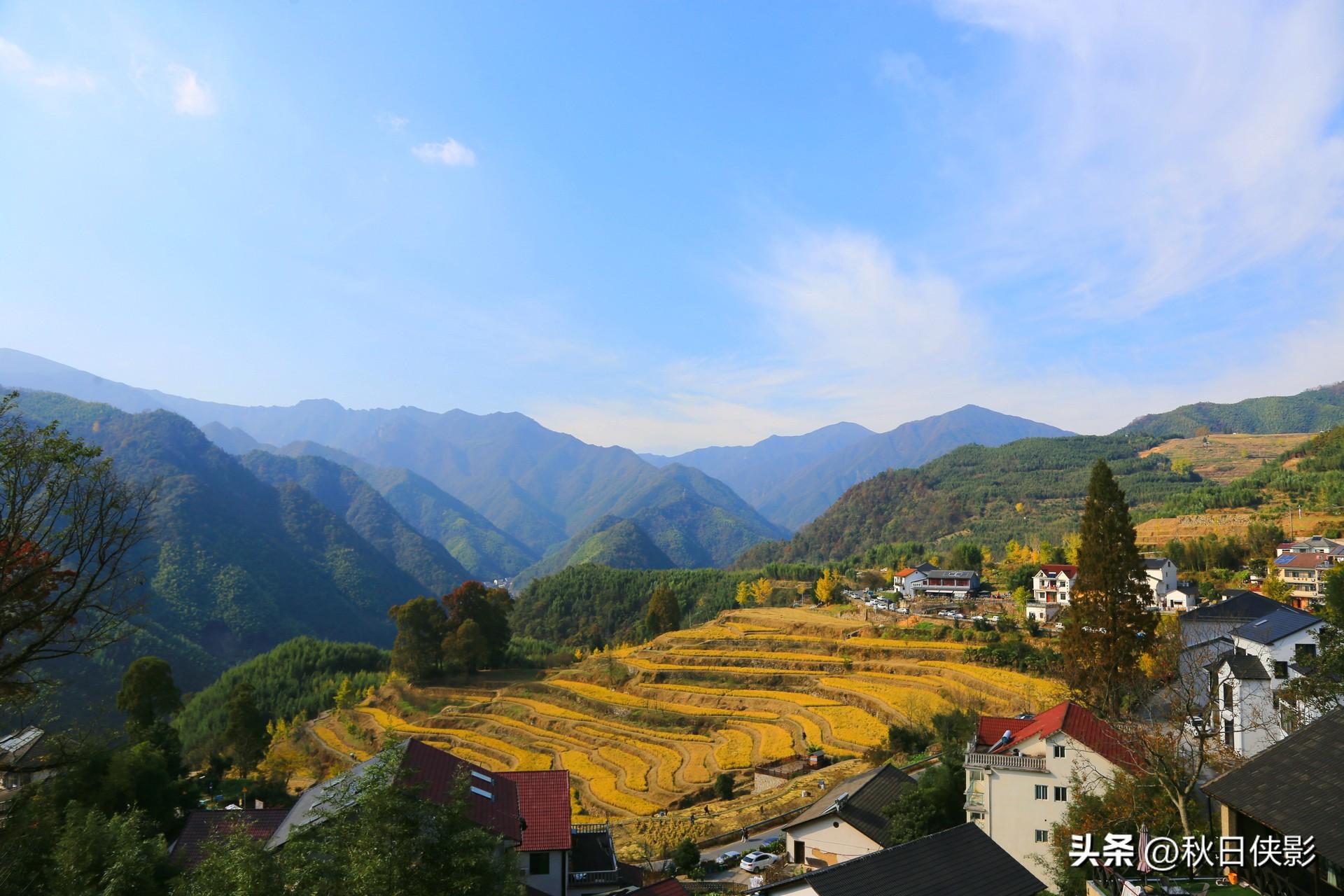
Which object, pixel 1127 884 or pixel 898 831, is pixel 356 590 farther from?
pixel 1127 884

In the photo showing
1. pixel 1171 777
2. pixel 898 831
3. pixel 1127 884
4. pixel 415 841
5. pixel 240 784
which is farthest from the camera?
A: pixel 240 784

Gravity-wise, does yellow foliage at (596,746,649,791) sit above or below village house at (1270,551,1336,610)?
below

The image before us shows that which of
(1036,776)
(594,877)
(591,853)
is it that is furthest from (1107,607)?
(594,877)

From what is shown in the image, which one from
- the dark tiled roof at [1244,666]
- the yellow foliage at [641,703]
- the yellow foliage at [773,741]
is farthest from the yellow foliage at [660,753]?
the dark tiled roof at [1244,666]

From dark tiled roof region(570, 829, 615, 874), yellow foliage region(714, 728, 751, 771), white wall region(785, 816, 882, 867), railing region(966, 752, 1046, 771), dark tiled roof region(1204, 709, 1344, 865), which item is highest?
dark tiled roof region(1204, 709, 1344, 865)

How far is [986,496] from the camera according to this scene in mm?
142250

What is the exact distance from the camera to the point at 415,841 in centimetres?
862

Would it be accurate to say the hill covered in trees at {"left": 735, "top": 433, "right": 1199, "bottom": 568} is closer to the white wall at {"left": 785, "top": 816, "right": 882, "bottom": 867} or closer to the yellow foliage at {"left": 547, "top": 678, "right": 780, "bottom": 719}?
the yellow foliage at {"left": 547, "top": 678, "right": 780, "bottom": 719}

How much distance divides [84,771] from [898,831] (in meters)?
24.0

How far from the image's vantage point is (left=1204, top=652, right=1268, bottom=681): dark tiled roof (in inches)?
952

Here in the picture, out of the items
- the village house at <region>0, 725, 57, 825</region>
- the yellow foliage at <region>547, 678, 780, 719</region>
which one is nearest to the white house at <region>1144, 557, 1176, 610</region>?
the yellow foliage at <region>547, 678, 780, 719</region>

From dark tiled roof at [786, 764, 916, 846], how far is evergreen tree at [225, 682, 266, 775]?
1351 inches

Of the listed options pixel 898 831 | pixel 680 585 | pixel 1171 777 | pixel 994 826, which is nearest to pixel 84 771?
pixel 898 831

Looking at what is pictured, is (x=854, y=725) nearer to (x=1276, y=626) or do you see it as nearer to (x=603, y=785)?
(x=603, y=785)
